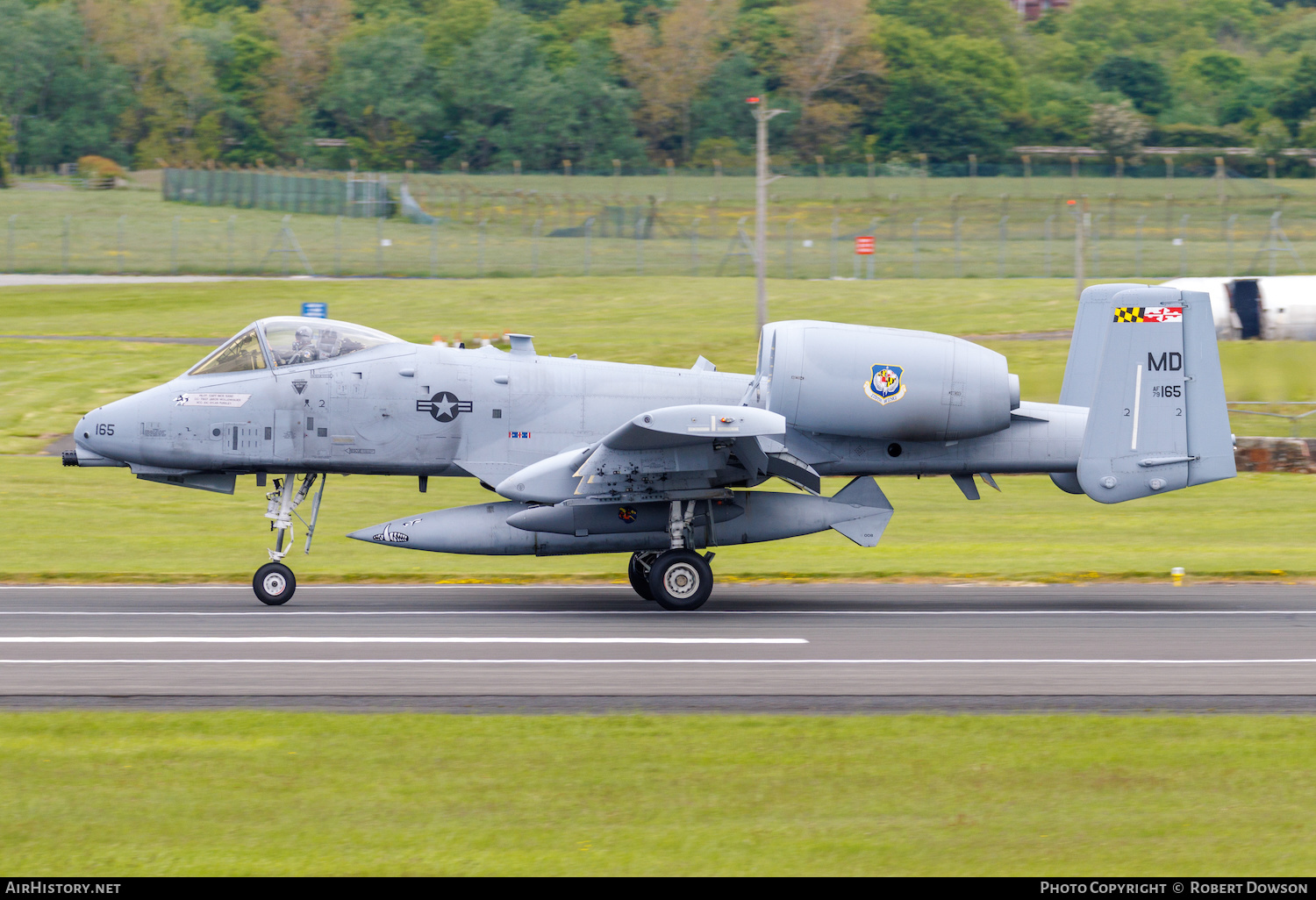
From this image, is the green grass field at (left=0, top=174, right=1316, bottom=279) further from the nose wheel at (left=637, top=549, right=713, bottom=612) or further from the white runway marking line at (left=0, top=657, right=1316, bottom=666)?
the white runway marking line at (left=0, top=657, right=1316, bottom=666)

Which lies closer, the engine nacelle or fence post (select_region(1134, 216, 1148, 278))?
the engine nacelle

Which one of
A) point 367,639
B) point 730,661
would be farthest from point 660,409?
point 367,639

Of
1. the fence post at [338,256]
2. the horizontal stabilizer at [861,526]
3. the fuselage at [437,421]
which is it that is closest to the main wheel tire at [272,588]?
the fuselage at [437,421]

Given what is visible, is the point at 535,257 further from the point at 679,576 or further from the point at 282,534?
the point at 679,576

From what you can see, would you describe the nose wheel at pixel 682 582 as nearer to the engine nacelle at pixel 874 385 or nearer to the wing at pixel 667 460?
the wing at pixel 667 460

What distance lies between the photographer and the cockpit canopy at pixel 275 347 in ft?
55.3

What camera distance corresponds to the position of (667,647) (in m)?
14.1

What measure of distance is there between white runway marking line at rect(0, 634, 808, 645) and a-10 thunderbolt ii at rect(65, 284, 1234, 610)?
6.02ft

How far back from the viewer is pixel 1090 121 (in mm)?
106875

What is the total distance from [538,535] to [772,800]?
8.04m

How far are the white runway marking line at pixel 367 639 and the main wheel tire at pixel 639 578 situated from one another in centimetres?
257

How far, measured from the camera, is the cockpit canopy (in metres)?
16.9

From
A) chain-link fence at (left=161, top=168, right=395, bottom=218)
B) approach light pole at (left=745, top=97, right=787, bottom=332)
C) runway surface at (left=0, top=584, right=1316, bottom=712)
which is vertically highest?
chain-link fence at (left=161, top=168, right=395, bottom=218)

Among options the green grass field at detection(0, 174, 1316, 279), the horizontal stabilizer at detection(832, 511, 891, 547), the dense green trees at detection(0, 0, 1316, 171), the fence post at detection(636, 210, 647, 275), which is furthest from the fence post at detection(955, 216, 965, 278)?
the horizontal stabilizer at detection(832, 511, 891, 547)
